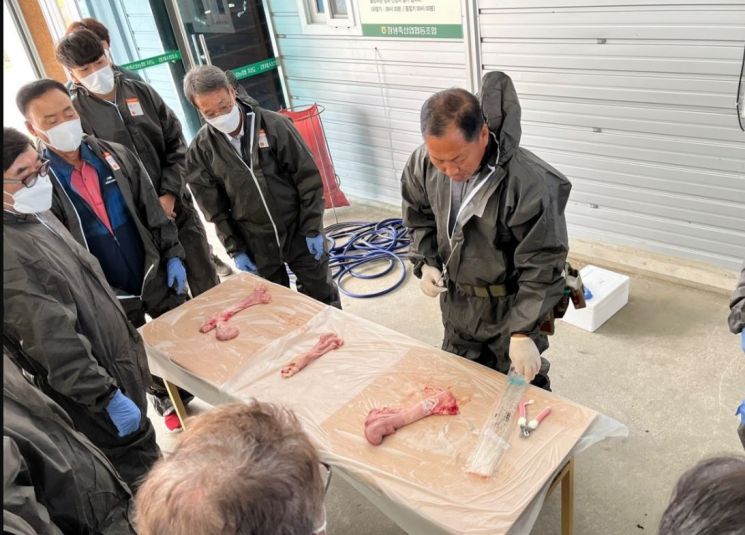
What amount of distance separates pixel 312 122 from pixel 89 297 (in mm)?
3319

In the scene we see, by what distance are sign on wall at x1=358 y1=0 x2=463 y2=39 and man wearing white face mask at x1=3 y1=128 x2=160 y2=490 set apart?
302 centimetres

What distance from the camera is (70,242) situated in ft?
6.72

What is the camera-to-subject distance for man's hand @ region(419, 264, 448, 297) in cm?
238

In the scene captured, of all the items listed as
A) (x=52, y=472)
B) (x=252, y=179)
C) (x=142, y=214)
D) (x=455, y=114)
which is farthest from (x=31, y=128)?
(x=455, y=114)

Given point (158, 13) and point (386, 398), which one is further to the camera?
point (158, 13)

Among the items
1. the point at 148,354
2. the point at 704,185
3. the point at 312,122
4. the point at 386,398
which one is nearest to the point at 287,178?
the point at 148,354

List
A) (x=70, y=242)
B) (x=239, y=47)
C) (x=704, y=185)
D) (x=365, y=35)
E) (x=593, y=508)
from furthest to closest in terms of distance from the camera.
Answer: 1. (x=239, y=47)
2. (x=365, y=35)
3. (x=704, y=185)
4. (x=593, y=508)
5. (x=70, y=242)

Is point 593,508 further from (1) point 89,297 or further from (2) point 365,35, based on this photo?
(2) point 365,35

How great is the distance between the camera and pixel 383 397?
81.1 inches

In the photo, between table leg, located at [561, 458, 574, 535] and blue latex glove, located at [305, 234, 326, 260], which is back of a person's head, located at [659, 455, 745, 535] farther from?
blue latex glove, located at [305, 234, 326, 260]

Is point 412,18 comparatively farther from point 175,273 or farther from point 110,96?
point 175,273

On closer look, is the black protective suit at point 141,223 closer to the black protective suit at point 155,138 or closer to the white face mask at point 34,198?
the white face mask at point 34,198

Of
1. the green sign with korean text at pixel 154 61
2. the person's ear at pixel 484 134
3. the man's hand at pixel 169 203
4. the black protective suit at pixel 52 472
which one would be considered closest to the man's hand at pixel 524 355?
the person's ear at pixel 484 134

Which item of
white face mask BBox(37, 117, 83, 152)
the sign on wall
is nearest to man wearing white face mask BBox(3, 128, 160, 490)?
white face mask BBox(37, 117, 83, 152)
